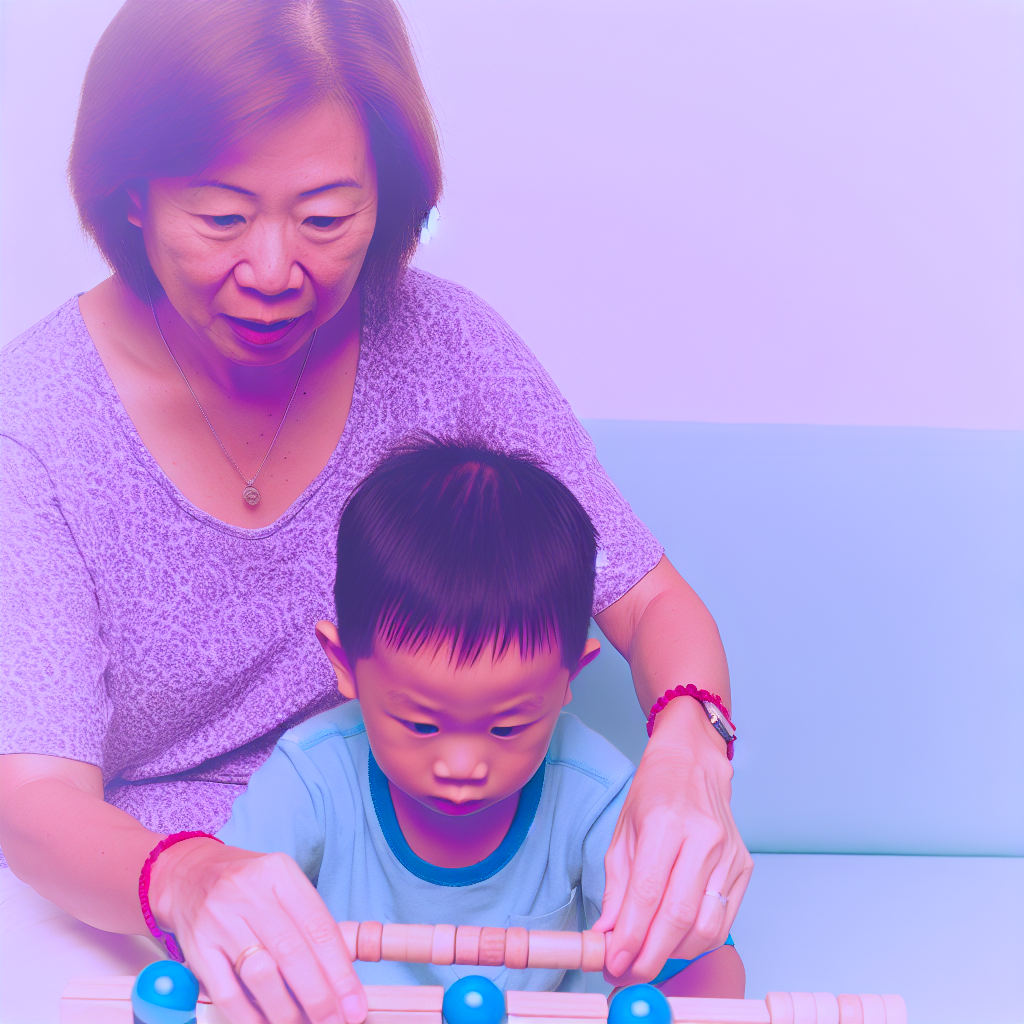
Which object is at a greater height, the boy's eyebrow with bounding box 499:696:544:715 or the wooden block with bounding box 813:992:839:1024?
the boy's eyebrow with bounding box 499:696:544:715

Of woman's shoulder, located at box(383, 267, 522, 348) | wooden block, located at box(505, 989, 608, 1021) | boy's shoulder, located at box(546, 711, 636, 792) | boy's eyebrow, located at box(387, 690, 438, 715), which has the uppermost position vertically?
woman's shoulder, located at box(383, 267, 522, 348)

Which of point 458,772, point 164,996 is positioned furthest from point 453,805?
point 164,996

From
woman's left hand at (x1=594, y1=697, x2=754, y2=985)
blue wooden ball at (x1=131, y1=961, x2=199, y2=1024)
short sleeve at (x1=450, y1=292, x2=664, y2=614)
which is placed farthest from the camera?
short sleeve at (x1=450, y1=292, x2=664, y2=614)

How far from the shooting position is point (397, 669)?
851mm

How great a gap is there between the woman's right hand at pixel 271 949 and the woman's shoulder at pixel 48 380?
0.52 meters

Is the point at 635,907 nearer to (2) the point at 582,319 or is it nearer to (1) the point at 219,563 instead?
(1) the point at 219,563

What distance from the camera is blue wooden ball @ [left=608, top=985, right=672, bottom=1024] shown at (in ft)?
2.24

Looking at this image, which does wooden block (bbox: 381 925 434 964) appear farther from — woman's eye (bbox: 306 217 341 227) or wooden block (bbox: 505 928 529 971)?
woman's eye (bbox: 306 217 341 227)

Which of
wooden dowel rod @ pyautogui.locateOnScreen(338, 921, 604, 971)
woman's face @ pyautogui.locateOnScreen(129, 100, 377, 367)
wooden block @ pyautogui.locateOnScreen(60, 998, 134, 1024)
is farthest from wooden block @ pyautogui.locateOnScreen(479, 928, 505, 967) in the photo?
woman's face @ pyautogui.locateOnScreen(129, 100, 377, 367)

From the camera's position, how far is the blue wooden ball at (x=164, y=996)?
26.7 inches

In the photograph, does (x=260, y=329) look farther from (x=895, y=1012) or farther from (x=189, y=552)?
(x=895, y=1012)

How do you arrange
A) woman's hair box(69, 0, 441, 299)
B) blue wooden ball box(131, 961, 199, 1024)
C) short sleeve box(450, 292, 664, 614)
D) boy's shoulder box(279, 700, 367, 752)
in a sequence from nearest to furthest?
blue wooden ball box(131, 961, 199, 1024), woman's hair box(69, 0, 441, 299), boy's shoulder box(279, 700, 367, 752), short sleeve box(450, 292, 664, 614)

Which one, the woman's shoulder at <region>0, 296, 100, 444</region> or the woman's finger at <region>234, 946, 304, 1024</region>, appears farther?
the woman's shoulder at <region>0, 296, 100, 444</region>

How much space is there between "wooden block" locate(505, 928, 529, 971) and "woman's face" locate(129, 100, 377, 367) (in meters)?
0.56
